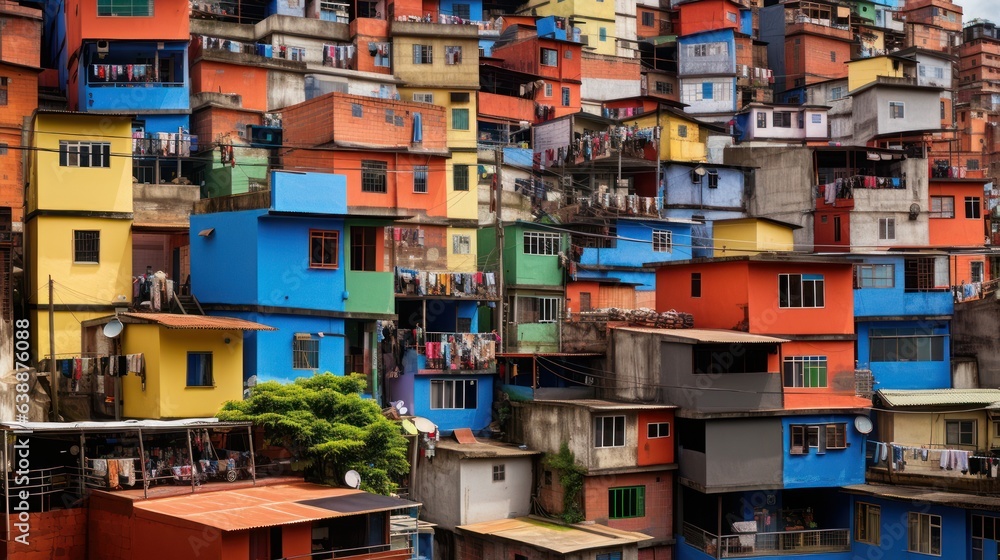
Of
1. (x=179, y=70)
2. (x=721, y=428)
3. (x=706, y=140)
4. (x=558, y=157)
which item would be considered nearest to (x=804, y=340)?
(x=721, y=428)

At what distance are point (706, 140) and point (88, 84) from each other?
27936 mm

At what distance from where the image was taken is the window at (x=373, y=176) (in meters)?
43.4

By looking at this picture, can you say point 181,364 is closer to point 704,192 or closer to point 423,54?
point 423,54

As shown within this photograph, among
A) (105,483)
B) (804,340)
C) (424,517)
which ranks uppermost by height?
(804,340)

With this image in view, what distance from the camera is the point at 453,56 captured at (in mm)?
52562

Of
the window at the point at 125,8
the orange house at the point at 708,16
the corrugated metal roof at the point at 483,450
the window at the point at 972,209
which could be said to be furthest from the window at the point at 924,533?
the orange house at the point at 708,16

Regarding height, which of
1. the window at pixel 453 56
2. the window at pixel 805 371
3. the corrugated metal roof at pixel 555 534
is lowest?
the corrugated metal roof at pixel 555 534

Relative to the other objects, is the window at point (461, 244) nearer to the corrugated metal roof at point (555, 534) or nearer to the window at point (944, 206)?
the corrugated metal roof at point (555, 534)

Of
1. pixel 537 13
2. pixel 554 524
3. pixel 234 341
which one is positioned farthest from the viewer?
pixel 537 13

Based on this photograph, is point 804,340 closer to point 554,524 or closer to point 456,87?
point 554,524

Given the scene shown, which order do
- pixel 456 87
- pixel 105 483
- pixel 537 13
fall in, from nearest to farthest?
1. pixel 105 483
2. pixel 456 87
3. pixel 537 13

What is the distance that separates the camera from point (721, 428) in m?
38.1

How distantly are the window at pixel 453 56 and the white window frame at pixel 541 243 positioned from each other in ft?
32.8

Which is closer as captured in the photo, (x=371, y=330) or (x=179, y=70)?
(x=371, y=330)
